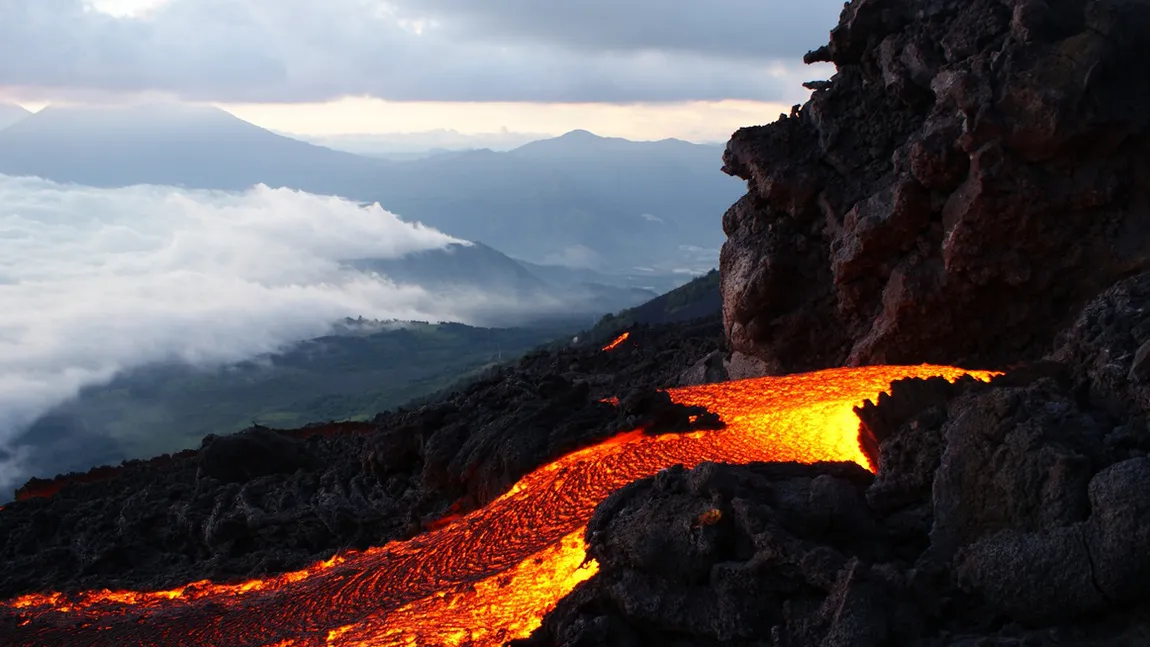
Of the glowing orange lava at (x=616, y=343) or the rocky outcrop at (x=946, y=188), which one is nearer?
the rocky outcrop at (x=946, y=188)

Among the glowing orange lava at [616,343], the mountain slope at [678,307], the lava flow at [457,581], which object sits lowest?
the lava flow at [457,581]

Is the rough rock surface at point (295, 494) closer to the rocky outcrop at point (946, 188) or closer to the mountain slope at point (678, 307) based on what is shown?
the rocky outcrop at point (946, 188)

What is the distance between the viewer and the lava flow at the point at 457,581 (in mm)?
8195

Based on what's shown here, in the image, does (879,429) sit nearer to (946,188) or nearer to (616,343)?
(946,188)

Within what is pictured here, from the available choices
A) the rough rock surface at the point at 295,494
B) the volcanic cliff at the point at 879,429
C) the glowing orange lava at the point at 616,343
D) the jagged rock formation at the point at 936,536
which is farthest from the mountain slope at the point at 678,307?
the jagged rock formation at the point at 936,536

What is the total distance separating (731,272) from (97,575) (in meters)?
8.98

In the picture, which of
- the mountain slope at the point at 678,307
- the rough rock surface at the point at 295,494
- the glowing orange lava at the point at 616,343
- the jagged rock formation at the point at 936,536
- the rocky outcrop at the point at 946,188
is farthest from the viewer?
the mountain slope at the point at 678,307

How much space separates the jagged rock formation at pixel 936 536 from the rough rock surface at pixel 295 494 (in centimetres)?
365

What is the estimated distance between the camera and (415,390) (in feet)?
330

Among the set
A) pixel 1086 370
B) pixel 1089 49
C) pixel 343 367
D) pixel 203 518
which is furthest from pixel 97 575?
pixel 343 367

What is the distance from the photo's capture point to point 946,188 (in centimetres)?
1241

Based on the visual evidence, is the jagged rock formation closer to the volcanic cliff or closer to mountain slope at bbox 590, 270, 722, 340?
the volcanic cliff

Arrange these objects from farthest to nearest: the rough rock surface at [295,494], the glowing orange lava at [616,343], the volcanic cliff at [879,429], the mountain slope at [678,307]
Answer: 1. the mountain slope at [678,307]
2. the glowing orange lava at [616,343]
3. the rough rock surface at [295,494]
4. the volcanic cliff at [879,429]

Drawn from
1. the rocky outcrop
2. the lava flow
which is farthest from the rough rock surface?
the rocky outcrop
